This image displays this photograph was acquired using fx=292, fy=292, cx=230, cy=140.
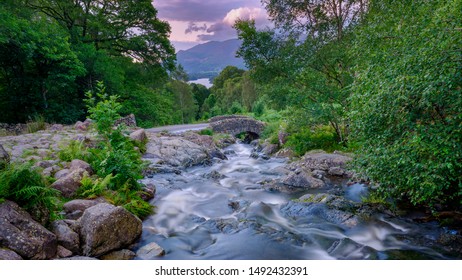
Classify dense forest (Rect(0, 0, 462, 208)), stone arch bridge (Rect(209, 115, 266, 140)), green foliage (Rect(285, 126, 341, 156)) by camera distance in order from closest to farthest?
dense forest (Rect(0, 0, 462, 208)) → green foliage (Rect(285, 126, 341, 156)) → stone arch bridge (Rect(209, 115, 266, 140))

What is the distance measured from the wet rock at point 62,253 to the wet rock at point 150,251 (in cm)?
125

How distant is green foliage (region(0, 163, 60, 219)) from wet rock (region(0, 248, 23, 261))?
1.03 m

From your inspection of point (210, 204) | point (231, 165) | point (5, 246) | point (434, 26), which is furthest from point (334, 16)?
point (5, 246)

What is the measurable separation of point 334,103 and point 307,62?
2554mm

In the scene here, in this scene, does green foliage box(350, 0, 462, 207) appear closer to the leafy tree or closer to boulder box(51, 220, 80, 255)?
boulder box(51, 220, 80, 255)

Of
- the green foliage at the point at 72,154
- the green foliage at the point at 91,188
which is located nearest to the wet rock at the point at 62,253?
the green foliage at the point at 91,188

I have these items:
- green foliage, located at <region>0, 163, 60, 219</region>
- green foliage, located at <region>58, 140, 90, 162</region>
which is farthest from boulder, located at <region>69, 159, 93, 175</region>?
green foliage, located at <region>0, 163, 60, 219</region>

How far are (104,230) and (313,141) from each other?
13925mm

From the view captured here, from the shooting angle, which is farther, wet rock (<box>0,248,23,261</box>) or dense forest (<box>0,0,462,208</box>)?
dense forest (<box>0,0,462,208</box>)

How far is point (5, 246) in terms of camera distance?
4664mm

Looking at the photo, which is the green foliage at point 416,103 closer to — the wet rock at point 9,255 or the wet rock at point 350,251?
the wet rock at point 350,251

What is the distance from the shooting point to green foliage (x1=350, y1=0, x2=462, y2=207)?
509 cm

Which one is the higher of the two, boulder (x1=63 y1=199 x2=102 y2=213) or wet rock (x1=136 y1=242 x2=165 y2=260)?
boulder (x1=63 y1=199 x2=102 y2=213)

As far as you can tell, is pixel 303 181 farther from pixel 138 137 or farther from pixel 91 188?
pixel 138 137
